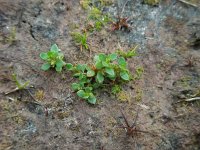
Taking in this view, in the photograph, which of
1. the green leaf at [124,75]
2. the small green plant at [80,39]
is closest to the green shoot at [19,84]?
the small green plant at [80,39]

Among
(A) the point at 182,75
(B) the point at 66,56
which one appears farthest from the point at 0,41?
(A) the point at 182,75

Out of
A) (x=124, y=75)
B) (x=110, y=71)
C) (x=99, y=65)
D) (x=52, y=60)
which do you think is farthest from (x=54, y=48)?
(x=124, y=75)

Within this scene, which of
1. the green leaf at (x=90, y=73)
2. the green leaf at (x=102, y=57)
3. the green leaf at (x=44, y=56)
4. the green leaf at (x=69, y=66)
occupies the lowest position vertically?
the green leaf at (x=69, y=66)

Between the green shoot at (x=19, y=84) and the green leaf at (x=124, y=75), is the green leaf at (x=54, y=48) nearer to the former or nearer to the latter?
the green shoot at (x=19, y=84)

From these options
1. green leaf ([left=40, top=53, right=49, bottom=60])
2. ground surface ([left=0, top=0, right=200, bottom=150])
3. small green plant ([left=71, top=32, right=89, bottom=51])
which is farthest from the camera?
small green plant ([left=71, top=32, right=89, bottom=51])

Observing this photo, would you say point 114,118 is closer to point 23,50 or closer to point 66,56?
point 66,56

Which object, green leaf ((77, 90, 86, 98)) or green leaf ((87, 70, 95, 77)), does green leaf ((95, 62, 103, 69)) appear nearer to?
green leaf ((87, 70, 95, 77))

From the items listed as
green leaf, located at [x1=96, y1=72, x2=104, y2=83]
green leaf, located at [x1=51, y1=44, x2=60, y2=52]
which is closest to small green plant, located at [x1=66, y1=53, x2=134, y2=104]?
green leaf, located at [x1=96, y1=72, x2=104, y2=83]
